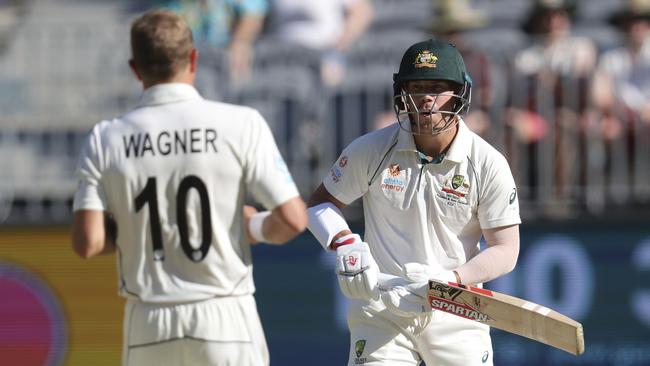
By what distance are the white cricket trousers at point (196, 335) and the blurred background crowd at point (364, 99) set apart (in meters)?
4.98

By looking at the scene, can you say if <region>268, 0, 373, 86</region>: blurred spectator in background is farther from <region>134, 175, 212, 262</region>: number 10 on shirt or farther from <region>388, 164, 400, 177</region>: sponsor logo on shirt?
<region>134, 175, 212, 262</region>: number 10 on shirt

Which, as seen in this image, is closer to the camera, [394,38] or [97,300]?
[97,300]

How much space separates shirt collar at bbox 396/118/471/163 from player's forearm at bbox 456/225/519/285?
35 centimetres

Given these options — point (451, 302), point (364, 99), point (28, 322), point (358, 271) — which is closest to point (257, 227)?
point (358, 271)

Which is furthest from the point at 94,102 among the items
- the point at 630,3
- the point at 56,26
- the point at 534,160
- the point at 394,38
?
the point at 630,3

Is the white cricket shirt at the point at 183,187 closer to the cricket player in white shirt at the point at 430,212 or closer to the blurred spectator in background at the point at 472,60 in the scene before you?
the cricket player in white shirt at the point at 430,212

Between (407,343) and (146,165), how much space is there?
1.48 meters

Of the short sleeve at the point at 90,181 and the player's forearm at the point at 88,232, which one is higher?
the short sleeve at the point at 90,181

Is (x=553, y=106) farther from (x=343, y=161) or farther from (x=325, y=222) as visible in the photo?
(x=325, y=222)

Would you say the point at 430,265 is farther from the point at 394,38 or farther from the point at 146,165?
the point at 394,38

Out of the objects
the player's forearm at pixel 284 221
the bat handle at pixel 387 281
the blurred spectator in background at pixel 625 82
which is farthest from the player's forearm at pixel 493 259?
the blurred spectator in background at pixel 625 82

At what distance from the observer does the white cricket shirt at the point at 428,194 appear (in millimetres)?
5160

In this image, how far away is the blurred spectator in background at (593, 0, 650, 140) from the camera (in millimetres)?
9195

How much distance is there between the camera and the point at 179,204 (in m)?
4.32
